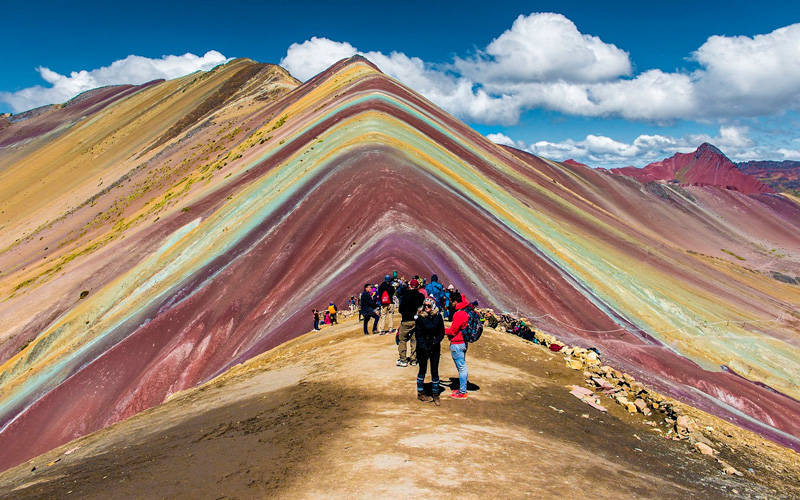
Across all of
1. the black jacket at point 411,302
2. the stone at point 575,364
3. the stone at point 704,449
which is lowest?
the stone at point 704,449

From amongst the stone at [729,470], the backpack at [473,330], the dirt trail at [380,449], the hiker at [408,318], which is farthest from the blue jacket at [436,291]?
the stone at [729,470]

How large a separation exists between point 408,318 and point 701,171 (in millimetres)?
183592

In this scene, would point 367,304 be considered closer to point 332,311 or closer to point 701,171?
point 332,311

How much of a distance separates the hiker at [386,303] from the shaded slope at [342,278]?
245 inches

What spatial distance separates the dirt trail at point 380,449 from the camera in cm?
651

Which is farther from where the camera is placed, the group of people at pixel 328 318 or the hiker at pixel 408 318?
the group of people at pixel 328 318

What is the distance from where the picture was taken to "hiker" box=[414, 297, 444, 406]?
9.10m

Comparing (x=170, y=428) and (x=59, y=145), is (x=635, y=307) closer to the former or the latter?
(x=170, y=428)

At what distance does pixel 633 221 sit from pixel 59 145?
478 ft

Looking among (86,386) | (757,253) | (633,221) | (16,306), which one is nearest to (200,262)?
(86,386)

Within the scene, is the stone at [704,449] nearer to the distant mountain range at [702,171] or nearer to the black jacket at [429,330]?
the black jacket at [429,330]

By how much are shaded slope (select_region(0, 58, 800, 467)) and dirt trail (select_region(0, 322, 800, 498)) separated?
10235mm

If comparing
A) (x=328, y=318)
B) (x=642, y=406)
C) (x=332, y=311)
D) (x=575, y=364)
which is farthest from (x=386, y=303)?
(x=642, y=406)

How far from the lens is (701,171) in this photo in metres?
159
